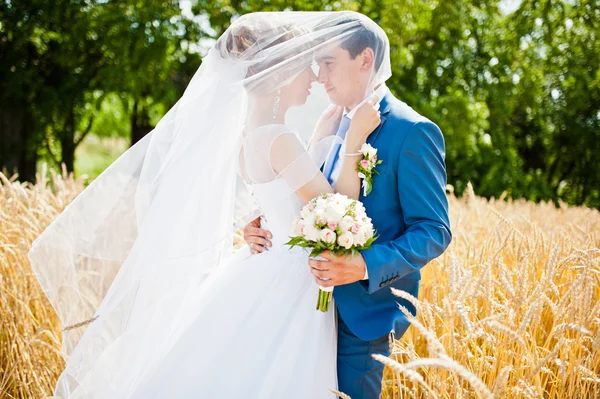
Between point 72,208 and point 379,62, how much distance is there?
169 cm

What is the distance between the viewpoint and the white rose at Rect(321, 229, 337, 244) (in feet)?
7.22

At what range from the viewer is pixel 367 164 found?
2428mm

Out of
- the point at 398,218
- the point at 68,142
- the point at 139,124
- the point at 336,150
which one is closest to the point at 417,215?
the point at 398,218

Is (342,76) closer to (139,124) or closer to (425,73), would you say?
(139,124)

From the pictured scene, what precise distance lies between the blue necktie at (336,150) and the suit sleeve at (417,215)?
1.24 ft

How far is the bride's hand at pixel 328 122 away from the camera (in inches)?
111

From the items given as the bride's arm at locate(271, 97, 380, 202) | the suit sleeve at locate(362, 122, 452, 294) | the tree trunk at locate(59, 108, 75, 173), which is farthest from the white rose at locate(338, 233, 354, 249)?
the tree trunk at locate(59, 108, 75, 173)

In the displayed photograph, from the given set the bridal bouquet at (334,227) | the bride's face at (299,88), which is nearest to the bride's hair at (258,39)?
the bride's face at (299,88)

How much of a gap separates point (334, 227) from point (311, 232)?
0.34 ft

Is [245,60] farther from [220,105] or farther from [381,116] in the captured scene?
[381,116]

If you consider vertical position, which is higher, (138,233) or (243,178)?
(243,178)

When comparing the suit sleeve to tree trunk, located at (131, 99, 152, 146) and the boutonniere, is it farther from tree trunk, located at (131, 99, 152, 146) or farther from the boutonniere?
tree trunk, located at (131, 99, 152, 146)

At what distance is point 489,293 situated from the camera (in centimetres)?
254

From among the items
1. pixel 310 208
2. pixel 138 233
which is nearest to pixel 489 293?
pixel 310 208
